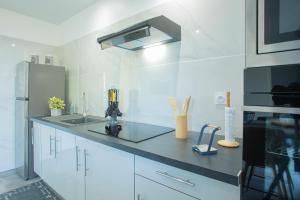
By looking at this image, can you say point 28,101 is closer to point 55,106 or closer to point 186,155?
point 55,106

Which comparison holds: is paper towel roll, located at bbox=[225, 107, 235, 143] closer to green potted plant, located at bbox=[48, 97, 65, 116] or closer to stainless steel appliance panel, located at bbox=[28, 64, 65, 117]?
green potted plant, located at bbox=[48, 97, 65, 116]

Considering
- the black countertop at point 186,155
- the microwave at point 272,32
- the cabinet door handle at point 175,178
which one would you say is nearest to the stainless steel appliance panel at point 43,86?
the black countertop at point 186,155

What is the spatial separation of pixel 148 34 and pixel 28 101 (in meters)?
1.94

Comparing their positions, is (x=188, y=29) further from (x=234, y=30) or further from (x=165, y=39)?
(x=234, y=30)

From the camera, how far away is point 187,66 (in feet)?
4.90

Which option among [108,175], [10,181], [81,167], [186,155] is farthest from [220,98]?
[10,181]

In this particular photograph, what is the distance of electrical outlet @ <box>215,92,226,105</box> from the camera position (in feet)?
4.23

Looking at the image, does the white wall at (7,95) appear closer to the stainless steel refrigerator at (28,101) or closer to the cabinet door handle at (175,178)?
the stainless steel refrigerator at (28,101)

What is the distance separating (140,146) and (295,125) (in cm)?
75

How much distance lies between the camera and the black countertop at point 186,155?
0.74 m

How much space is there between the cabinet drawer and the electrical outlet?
0.66 m

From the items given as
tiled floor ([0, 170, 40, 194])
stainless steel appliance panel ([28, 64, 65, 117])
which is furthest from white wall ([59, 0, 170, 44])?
tiled floor ([0, 170, 40, 194])

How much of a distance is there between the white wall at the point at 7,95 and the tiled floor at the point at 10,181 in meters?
0.11

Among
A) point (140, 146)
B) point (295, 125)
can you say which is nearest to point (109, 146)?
point (140, 146)
